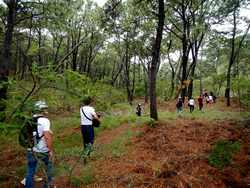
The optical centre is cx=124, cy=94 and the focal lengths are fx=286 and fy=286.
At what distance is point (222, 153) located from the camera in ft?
29.9

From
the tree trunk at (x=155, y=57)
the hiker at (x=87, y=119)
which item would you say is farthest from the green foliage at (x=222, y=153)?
the tree trunk at (x=155, y=57)

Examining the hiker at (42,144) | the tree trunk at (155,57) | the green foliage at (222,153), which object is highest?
the tree trunk at (155,57)

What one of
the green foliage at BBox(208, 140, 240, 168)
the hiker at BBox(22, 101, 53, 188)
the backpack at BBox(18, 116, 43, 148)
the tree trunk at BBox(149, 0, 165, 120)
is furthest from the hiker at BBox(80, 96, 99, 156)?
the tree trunk at BBox(149, 0, 165, 120)

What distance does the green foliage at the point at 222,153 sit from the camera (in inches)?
333

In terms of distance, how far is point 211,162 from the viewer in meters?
8.39

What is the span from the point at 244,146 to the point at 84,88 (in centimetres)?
733

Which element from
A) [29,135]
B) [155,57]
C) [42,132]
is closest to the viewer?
[29,135]

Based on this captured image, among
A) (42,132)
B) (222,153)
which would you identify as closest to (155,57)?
(222,153)

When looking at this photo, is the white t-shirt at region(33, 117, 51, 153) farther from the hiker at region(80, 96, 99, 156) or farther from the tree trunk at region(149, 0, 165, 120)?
the tree trunk at region(149, 0, 165, 120)

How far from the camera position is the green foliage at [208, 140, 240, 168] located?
8.46m

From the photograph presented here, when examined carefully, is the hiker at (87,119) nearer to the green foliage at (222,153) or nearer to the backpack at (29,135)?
the backpack at (29,135)

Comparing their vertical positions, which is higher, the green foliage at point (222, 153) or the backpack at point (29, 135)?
the backpack at point (29, 135)

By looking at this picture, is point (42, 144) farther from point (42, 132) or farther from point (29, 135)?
point (29, 135)

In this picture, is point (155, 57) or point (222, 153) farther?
point (155, 57)
